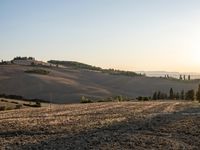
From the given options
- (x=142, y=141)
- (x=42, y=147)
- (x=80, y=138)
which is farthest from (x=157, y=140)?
(x=42, y=147)

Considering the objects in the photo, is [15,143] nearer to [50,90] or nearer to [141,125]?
[141,125]

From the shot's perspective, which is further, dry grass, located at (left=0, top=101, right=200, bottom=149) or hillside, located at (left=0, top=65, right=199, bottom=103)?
hillside, located at (left=0, top=65, right=199, bottom=103)

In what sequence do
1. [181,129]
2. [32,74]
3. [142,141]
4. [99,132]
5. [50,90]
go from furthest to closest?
[32,74] → [50,90] → [181,129] → [99,132] → [142,141]

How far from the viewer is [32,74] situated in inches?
7318

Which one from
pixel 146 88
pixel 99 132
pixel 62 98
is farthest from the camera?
pixel 146 88

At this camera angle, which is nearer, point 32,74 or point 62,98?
point 62,98

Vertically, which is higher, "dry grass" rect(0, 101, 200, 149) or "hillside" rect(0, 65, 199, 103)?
"dry grass" rect(0, 101, 200, 149)

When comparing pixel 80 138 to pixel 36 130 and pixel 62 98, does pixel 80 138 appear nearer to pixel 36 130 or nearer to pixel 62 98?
pixel 36 130

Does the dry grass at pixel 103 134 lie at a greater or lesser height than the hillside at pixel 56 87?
greater

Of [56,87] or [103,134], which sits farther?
[56,87]

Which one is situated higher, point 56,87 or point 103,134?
point 103,134

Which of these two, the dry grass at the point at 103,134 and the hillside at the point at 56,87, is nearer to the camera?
the dry grass at the point at 103,134

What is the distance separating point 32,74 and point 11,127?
151m

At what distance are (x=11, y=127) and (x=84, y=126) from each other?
5.36 meters
